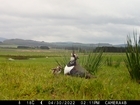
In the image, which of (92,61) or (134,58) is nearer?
(134,58)

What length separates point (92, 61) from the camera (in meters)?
10.3

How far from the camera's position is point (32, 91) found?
674 centimetres

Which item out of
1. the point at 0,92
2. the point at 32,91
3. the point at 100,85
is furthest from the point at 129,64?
the point at 0,92

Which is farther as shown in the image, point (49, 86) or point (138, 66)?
→ point (138, 66)

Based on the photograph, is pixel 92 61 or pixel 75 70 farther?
pixel 92 61

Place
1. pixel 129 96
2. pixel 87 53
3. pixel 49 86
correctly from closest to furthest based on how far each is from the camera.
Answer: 1. pixel 129 96
2. pixel 49 86
3. pixel 87 53

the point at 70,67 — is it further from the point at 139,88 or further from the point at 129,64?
the point at 139,88

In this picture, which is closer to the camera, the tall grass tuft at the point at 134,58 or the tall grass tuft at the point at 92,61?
the tall grass tuft at the point at 134,58

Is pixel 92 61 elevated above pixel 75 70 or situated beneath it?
elevated above

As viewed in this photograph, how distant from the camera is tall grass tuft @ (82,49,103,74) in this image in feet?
32.7

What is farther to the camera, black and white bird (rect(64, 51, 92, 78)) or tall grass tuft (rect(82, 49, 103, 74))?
tall grass tuft (rect(82, 49, 103, 74))

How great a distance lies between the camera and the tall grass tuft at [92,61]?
32.7ft

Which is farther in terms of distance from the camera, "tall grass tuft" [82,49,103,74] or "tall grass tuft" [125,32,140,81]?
"tall grass tuft" [82,49,103,74]

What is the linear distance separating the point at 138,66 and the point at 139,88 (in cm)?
97
